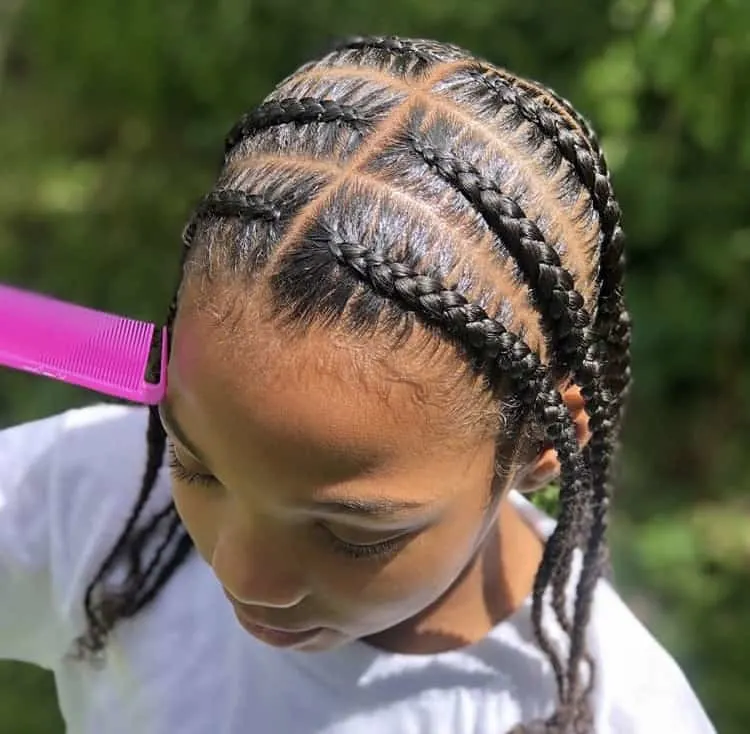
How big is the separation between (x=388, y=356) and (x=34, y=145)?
8.79 feet

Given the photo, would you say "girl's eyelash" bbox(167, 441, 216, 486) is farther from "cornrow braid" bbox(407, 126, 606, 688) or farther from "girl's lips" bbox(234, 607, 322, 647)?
"cornrow braid" bbox(407, 126, 606, 688)

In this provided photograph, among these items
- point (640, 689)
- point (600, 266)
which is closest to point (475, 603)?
point (640, 689)

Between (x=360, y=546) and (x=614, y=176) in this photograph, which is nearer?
(x=360, y=546)

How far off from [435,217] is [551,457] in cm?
27

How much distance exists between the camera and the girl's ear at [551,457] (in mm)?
886

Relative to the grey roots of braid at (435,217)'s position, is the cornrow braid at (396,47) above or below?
above

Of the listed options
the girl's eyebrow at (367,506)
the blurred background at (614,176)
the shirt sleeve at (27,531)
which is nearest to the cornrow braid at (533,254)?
the girl's eyebrow at (367,506)

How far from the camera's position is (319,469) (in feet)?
2.42

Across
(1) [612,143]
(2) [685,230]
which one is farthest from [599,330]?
(2) [685,230]

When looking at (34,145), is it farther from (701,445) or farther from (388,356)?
(388,356)

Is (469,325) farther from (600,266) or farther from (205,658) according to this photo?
(205,658)

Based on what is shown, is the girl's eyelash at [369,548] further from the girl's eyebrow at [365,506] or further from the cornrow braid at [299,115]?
the cornrow braid at [299,115]

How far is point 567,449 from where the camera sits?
867 mm

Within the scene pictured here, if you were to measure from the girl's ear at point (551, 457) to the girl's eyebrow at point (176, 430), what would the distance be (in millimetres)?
282
